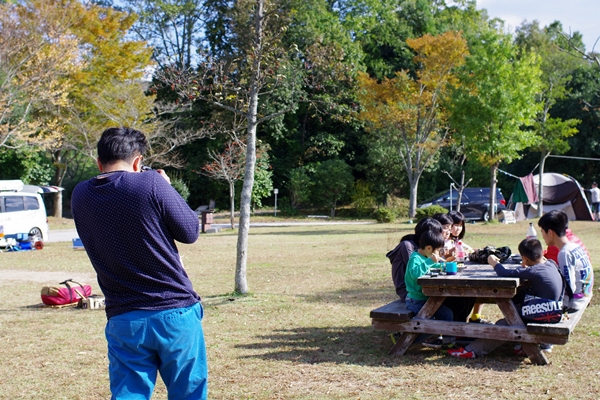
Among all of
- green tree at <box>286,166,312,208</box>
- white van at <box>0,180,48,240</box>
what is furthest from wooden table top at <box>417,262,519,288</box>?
green tree at <box>286,166,312,208</box>

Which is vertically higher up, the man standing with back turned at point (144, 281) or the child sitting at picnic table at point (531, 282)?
the man standing with back turned at point (144, 281)

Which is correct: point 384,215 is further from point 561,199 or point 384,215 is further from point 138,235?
point 138,235

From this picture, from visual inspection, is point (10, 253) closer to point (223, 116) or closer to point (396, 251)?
point (396, 251)

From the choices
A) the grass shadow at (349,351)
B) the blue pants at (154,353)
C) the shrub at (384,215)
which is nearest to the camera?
the blue pants at (154,353)

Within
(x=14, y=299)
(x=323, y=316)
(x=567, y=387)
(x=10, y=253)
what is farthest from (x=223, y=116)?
(x=567, y=387)

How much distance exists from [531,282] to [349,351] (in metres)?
1.73

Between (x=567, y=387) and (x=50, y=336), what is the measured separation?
507 cm

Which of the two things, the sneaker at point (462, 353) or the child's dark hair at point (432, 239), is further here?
the child's dark hair at point (432, 239)

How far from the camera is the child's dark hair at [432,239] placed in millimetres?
5535

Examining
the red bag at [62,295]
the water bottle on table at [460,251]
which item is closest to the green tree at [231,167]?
the red bag at [62,295]

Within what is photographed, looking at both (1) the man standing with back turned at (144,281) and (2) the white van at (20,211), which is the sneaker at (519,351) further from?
(2) the white van at (20,211)

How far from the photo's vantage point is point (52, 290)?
8398 millimetres

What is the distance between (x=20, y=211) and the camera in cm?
1802

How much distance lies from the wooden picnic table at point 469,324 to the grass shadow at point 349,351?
0.20 metres
